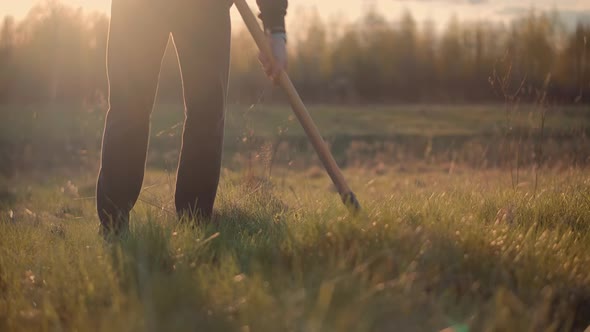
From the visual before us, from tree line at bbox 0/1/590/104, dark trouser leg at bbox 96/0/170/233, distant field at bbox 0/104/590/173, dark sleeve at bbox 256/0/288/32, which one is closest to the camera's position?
dark trouser leg at bbox 96/0/170/233

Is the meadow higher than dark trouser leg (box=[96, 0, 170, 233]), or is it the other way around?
dark trouser leg (box=[96, 0, 170, 233])

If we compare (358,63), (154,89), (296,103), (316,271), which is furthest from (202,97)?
(358,63)

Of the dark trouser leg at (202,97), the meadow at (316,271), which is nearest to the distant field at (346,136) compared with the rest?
the dark trouser leg at (202,97)

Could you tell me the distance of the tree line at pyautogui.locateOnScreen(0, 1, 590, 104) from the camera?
2147 cm

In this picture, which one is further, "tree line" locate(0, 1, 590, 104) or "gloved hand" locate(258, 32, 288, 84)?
"tree line" locate(0, 1, 590, 104)

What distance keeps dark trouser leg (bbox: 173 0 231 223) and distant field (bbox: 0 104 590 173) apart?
1.67m

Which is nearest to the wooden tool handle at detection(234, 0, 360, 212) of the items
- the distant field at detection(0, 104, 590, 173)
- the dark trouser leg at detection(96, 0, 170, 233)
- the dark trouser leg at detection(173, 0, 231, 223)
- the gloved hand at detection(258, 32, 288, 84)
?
the gloved hand at detection(258, 32, 288, 84)

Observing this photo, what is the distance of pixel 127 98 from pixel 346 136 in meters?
14.4

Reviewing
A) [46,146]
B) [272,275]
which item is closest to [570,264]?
[272,275]

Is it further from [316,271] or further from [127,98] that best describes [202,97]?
[316,271]

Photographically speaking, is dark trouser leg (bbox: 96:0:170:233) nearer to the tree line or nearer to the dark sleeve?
the dark sleeve

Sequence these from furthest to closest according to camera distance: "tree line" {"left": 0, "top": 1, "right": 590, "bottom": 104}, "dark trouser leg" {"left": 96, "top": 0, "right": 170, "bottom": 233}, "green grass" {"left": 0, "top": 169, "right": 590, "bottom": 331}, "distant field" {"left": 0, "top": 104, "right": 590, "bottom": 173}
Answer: "tree line" {"left": 0, "top": 1, "right": 590, "bottom": 104}, "distant field" {"left": 0, "top": 104, "right": 590, "bottom": 173}, "dark trouser leg" {"left": 96, "top": 0, "right": 170, "bottom": 233}, "green grass" {"left": 0, "top": 169, "right": 590, "bottom": 331}

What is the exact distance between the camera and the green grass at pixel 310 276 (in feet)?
6.96

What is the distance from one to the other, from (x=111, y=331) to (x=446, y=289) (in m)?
1.12
